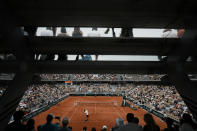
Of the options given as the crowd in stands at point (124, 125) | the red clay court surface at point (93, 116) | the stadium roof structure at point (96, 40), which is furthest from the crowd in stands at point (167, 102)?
the stadium roof structure at point (96, 40)

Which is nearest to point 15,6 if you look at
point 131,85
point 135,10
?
point 135,10

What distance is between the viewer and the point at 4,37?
82.2 inches

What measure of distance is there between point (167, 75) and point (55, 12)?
3094mm

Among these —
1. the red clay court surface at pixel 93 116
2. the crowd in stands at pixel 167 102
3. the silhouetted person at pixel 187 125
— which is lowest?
the red clay court surface at pixel 93 116

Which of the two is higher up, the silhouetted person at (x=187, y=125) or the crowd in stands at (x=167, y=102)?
the silhouetted person at (x=187, y=125)

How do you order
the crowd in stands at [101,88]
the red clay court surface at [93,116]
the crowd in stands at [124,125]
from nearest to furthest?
the crowd in stands at [124,125], the red clay court surface at [93,116], the crowd in stands at [101,88]

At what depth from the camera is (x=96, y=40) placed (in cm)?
272

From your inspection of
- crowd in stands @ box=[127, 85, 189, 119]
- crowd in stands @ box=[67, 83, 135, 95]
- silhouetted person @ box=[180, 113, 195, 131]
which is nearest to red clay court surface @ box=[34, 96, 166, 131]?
crowd in stands @ box=[127, 85, 189, 119]

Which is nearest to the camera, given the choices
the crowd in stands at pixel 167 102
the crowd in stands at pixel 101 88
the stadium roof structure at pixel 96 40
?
the stadium roof structure at pixel 96 40

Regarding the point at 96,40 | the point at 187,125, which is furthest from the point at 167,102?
the point at 96,40

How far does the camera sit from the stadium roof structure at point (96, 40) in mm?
2117

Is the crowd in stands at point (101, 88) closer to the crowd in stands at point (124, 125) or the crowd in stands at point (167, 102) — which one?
the crowd in stands at point (167, 102)

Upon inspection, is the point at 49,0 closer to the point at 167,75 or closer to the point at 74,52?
the point at 74,52

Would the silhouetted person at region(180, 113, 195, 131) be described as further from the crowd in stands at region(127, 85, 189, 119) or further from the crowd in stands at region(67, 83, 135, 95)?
the crowd in stands at region(67, 83, 135, 95)
